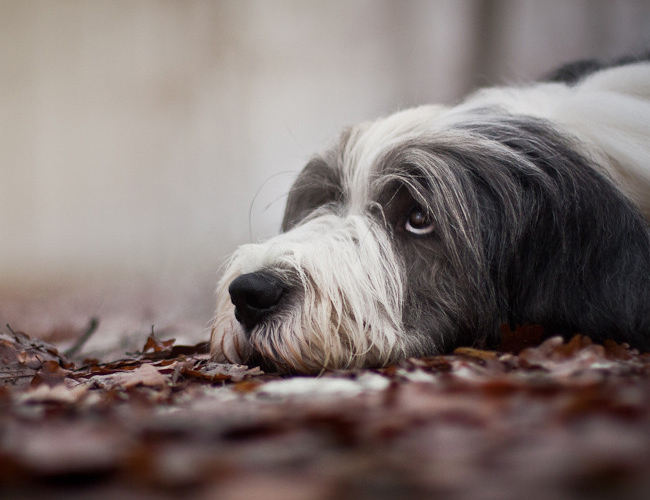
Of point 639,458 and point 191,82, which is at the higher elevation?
point 191,82

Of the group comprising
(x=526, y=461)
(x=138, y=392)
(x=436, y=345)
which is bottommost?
(x=436, y=345)

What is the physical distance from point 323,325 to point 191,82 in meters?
7.75

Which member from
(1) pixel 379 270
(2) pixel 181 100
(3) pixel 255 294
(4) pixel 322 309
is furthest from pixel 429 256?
(2) pixel 181 100

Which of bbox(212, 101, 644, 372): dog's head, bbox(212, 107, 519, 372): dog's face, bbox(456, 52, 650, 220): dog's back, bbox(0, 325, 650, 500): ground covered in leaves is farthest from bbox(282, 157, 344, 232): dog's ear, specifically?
bbox(0, 325, 650, 500): ground covered in leaves

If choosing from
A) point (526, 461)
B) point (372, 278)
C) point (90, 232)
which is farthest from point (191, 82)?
point (526, 461)

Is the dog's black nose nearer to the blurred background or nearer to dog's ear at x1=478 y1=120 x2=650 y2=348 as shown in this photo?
dog's ear at x1=478 y1=120 x2=650 y2=348

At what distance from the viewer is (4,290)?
8.38 meters

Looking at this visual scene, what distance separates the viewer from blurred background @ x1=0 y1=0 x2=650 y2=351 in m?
8.61

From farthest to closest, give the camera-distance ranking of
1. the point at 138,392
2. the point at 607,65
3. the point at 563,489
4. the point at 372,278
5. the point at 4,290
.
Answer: the point at 4,290 < the point at 607,65 < the point at 372,278 < the point at 138,392 < the point at 563,489

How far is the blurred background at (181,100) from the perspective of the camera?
339 inches

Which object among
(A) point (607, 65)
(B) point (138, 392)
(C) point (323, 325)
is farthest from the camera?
(A) point (607, 65)

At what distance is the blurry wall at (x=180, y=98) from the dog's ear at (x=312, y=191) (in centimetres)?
465

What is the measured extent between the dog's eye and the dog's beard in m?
0.15

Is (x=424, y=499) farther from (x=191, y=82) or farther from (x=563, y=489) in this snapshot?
(x=191, y=82)
